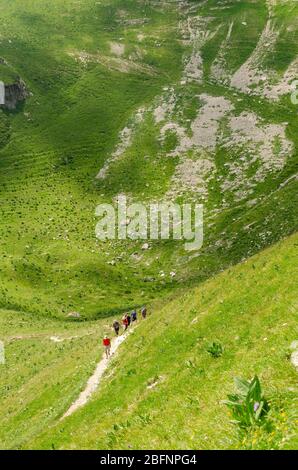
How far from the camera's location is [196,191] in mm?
118750

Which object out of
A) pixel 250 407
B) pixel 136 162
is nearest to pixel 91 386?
pixel 250 407

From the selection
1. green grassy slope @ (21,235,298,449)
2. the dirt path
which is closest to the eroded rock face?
the dirt path

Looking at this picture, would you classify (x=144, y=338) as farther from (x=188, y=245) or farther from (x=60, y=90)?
(x=60, y=90)

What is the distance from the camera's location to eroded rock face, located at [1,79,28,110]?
535ft

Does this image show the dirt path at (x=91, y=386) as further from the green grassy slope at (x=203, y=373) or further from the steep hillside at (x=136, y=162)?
the steep hillside at (x=136, y=162)

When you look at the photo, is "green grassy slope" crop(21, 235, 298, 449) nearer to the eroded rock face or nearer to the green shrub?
the green shrub

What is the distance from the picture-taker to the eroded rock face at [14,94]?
535ft

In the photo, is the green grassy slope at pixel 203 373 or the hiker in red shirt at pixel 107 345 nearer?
the green grassy slope at pixel 203 373

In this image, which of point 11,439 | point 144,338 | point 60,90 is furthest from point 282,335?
point 60,90

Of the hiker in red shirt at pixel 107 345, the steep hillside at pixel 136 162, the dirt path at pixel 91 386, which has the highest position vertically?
the steep hillside at pixel 136 162

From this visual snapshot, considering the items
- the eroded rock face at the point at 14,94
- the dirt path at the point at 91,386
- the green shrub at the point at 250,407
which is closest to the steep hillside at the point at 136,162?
the eroded rock face at the point at 14,94

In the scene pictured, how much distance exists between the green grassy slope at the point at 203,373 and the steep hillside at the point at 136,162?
1957 inches

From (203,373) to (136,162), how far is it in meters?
119

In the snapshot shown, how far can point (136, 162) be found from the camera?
135500mm
